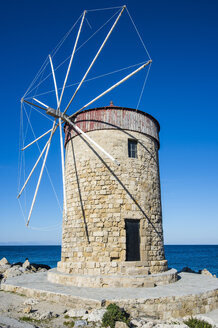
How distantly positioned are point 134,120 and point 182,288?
23.3ft

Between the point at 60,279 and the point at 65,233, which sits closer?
the point at 60,279

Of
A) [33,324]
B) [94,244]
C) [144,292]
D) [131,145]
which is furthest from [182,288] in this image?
[131,145]

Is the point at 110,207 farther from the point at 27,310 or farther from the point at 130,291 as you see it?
the point at 27,310

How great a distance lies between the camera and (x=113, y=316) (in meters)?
5.88

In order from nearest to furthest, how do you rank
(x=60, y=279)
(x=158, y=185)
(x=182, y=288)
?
(x=182, y=288) < (x=60, y=279) < (x=158, y=185)

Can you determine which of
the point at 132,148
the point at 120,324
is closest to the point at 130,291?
the point at 120,324

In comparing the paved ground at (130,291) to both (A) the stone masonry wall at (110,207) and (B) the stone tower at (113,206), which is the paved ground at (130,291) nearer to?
(B) the stone tower at (113,206)

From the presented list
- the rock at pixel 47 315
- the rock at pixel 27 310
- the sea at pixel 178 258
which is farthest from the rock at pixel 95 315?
the sea at pixel 178 258

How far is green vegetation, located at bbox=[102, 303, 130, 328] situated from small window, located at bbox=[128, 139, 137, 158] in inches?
247

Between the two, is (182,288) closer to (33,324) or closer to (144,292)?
(144,292)

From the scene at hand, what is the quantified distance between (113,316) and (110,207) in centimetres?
444

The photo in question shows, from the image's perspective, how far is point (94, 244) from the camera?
9.63 meters

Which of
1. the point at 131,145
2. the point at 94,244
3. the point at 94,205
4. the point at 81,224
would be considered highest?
the point at 131,145

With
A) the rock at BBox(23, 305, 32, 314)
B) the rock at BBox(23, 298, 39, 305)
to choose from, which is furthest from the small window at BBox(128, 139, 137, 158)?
the rock at BBox(23, 305, 32, 314)
